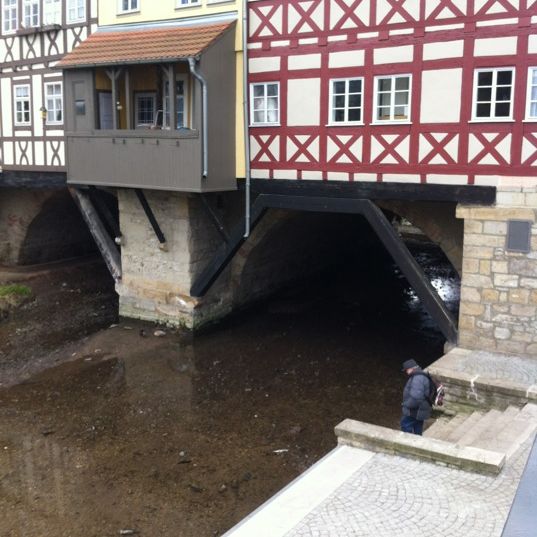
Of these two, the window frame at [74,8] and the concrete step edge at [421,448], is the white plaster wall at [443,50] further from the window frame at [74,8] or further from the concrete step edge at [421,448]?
the window frame at [74,8]

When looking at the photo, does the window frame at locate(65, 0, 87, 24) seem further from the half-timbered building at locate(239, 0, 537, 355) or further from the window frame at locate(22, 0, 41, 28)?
the half-timbered building at locate(239, 0, 537, 355)

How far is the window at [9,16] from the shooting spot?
14.8 metres

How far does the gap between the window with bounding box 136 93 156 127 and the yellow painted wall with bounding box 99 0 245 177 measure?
1428 millimetres

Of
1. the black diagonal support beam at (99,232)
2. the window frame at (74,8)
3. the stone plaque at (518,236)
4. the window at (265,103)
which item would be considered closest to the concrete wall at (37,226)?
the black diagonal support beam at (99,232)

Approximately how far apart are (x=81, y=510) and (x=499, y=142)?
7.43m

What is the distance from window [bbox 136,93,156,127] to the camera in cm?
1318

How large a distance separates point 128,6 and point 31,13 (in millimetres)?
3001

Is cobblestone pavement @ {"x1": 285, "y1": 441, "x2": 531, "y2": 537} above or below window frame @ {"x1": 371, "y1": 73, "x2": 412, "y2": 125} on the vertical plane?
below

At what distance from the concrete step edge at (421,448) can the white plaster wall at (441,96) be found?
16.8ft

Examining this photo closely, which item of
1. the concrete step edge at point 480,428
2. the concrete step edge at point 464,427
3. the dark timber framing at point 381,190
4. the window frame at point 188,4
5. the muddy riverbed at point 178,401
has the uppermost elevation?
the window frame at point 188,4

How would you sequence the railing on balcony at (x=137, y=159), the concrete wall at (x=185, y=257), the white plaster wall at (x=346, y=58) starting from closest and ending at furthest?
the white plaster wall at (x=346, y=58) → the railing on balcony at (x=137, y=159) → the concrete wall at (x=185, y=257)

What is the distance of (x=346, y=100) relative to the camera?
10.6 m

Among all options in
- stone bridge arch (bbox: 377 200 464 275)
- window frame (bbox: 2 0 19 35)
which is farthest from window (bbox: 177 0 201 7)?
stone bridge arch (bbox: 377 200 464 275)

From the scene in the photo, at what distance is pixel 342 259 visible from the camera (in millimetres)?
19578
